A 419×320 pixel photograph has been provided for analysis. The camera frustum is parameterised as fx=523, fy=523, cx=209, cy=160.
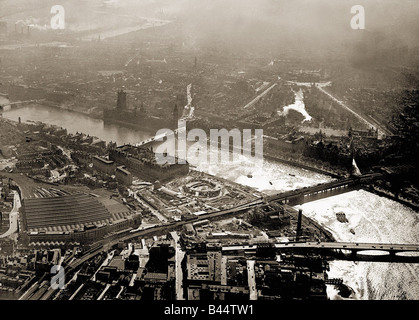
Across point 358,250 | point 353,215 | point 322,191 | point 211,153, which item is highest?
point 211,153

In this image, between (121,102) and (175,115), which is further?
(121,102)

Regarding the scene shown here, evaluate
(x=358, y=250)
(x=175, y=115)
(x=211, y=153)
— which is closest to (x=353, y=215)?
(x=358, y=250)

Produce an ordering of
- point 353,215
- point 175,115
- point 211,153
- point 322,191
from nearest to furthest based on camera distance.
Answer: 1. point 353,215
2. point 322,191
3. point 211,153
4. point 175,115

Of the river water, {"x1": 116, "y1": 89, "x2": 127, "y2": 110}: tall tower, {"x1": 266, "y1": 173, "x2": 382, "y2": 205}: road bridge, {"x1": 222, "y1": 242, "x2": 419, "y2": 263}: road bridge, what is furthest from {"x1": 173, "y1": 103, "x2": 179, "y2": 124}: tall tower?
{"x1": 222, "y1": 242, "x2": 419, "y2": 263}: road bridge

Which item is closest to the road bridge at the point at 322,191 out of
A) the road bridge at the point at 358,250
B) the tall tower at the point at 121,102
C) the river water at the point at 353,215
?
the river water at the point at 353,215

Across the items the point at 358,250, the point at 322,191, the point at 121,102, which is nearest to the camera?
the point at 358,250

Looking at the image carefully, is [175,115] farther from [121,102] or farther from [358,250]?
[358,250]

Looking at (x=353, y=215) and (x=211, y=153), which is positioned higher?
(x=211, y=153)
